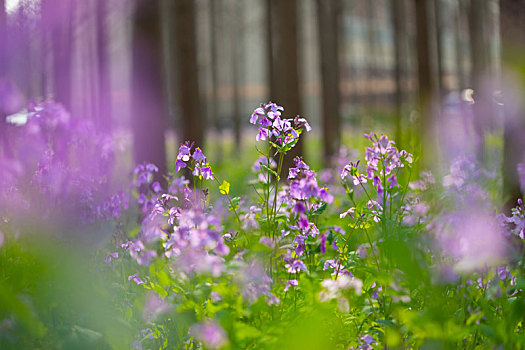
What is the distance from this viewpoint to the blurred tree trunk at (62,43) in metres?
6.51

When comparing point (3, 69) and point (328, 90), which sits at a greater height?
point (328, 90)

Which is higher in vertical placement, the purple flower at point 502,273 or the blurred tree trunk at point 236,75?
the blurred tree trunk at point 236,75

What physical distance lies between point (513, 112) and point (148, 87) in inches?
132

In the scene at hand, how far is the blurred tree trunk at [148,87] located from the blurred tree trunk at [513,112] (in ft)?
10.1

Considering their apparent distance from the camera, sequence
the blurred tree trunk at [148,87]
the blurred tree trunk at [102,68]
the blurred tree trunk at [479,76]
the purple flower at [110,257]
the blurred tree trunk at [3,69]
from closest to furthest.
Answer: the purple flower at [110,257], the blurred tree trunk at [3,69], the blurred tree trunk at [148,87], the blurred tree trunk at [479,76], the blurred tree trunk at [102,68]

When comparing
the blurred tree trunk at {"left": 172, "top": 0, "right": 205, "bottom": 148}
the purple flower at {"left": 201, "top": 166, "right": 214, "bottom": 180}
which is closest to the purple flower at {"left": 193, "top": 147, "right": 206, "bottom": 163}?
the purple flower at {"left": 201, "top": 166, "right": 214, "bottom": 180}

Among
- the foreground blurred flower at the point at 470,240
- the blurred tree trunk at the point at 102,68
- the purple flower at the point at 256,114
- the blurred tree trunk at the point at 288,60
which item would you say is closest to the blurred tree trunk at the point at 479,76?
the blurred tree trunk at the point at 288,60

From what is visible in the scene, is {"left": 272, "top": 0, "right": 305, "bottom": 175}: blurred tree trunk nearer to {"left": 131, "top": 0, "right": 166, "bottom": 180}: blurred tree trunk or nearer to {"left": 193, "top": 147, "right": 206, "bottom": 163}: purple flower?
{"left": 131, "top": 0, "right": 166, "bottom": 180}: blurred tree trunk

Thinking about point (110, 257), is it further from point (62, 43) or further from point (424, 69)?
point (424, 69)

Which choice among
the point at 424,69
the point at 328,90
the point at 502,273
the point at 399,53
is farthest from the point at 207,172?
the point at 399,53

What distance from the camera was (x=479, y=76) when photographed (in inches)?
299

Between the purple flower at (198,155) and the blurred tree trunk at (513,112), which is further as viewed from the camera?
the blurred tree trunk at (513,112)

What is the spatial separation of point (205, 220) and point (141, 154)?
364 cm

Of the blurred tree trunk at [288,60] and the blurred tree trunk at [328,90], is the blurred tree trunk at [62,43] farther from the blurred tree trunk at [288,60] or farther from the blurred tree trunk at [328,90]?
the blurred tree trunk at [328,90]
